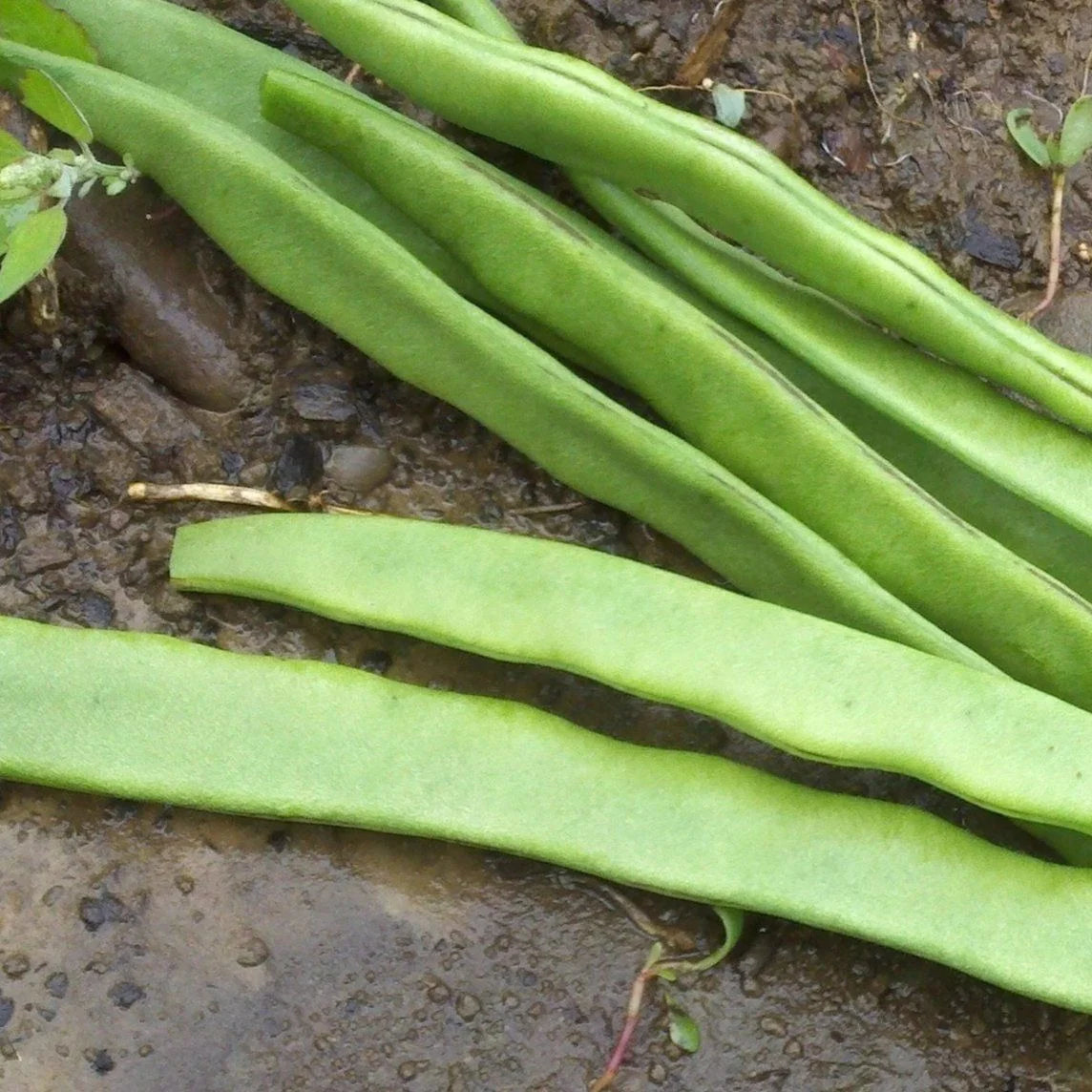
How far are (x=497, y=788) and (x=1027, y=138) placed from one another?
4.76 feet

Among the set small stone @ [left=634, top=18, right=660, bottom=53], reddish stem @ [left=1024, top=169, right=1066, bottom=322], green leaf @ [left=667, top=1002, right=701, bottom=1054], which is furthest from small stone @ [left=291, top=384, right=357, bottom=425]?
reddish stem @ [left=1024, top=169, right=1066, bottom=322]

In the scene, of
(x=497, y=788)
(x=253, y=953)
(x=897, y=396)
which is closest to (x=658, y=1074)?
(x=497, y=788)

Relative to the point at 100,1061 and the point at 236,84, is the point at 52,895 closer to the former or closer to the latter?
the point at 100,1061

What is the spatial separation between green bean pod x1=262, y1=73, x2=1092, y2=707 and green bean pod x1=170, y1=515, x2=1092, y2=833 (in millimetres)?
128

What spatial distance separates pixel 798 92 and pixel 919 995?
1480mm

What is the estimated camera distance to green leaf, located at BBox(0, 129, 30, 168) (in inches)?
67.5

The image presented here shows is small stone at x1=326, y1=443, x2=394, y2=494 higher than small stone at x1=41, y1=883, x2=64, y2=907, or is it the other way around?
small stone at x1=326, y1=443, x2=394, y2=494

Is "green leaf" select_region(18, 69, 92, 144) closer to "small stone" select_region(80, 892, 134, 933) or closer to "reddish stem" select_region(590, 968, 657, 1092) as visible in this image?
"small stone" select_region(80, 892, 134, 933)

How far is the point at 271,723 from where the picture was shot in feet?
5.83

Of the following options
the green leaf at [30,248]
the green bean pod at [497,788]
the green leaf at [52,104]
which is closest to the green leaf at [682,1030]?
the green bean pod at [497,788]

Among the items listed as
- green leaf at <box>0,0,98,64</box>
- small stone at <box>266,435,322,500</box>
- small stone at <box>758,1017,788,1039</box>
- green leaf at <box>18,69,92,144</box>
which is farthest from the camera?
small stone at <box>266,435,322,500</box>

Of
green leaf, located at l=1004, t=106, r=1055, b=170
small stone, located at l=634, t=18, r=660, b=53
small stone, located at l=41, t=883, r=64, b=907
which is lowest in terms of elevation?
small stone, located at l=41, t=883, r=64, b=907

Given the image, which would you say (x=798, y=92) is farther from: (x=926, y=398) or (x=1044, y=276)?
(x=926, y=398)

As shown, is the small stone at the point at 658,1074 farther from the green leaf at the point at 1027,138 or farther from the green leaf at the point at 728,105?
the green leaf at the point at 1027,138
